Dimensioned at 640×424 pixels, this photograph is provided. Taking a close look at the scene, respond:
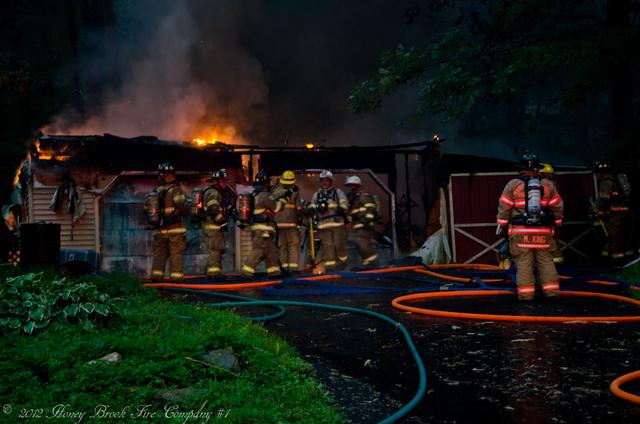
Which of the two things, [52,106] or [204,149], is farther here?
[52,106]

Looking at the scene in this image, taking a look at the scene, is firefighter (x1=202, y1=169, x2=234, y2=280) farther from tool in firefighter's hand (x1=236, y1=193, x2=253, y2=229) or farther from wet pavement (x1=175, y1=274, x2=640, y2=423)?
wet pavement (x1=175, y1=274, x2=640, y2=423)

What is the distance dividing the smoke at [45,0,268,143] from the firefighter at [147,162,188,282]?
1043 cm

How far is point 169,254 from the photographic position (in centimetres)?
1038

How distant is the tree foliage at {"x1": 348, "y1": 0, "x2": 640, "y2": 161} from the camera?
35.6ft

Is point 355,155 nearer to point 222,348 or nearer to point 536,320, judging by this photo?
point 536,320

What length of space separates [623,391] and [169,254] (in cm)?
823

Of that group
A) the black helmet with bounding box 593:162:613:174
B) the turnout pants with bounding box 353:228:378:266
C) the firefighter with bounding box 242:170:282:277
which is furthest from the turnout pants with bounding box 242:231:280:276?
the black helmet with bounding box 593:162:613:174

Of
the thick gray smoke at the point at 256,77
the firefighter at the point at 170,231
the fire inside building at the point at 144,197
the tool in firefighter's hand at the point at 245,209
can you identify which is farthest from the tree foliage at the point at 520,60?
the thick gray smoke at the point at 256,77

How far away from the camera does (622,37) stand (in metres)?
10.3

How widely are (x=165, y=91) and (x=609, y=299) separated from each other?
19511 millimetres

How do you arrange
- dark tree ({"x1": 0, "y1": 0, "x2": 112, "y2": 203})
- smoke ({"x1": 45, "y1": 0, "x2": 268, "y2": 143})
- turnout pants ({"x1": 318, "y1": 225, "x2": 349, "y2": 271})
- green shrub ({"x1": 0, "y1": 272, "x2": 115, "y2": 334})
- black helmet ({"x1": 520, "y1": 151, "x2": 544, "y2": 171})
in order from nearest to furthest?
green shrub ({"x1": 0, "y1": 272, "x2": 115, "y2": 334}) < black helmet ({"x1": 520, "y1": 151, "x2": 544, "y2": 171}) < turnout pants ({"x1": 318, "y1": 225, "x2": 349, "y2": 271}) < dark tree ({"x1": 0, "y1": 0, "x2": 112, "y2": 203}) < smoke ({"x1": 45, "y1": 0, "x2": 268, "y2": 143})

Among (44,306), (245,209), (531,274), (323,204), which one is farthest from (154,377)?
(323,204)

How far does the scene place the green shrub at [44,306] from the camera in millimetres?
4473

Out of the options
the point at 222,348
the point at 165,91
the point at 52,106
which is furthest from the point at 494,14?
the point at 52,106
